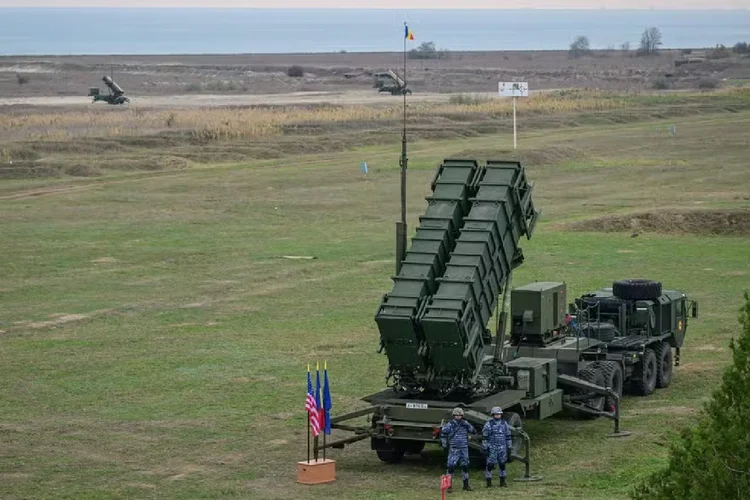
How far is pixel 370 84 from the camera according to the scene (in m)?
165

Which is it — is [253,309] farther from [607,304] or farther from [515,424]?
[515,424]

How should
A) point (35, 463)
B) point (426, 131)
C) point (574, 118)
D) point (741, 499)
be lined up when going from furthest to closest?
point (574, 118)
point (426, 131)
point (35, 463)
point (741, 499)

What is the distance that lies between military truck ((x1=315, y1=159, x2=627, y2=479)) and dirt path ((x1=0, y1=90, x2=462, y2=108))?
9806 cm

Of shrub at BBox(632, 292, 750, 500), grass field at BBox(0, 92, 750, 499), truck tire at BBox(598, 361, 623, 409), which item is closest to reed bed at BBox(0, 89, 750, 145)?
grass field at BBox(0, 92, 750, 499)

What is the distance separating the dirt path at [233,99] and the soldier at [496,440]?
331ft

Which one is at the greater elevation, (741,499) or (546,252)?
(741,499)

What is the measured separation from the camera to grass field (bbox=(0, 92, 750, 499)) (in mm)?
22875

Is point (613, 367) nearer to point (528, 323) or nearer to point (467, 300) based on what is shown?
point (528, 323)

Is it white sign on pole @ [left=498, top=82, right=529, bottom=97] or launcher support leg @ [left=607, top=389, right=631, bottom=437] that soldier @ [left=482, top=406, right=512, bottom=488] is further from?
white sign on pole @ [left=498, top=82, right=529, bottom=97]

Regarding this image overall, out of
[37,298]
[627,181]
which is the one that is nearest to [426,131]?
[627,181]

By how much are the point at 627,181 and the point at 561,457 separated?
4526 centimetres

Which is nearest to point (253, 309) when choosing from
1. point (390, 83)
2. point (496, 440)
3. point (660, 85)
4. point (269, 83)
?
point (496, 440)

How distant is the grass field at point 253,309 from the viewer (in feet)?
75.0

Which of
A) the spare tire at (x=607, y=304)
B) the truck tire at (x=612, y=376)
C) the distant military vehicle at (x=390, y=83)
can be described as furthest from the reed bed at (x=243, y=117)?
the truck tire at (x=612, y=376)
